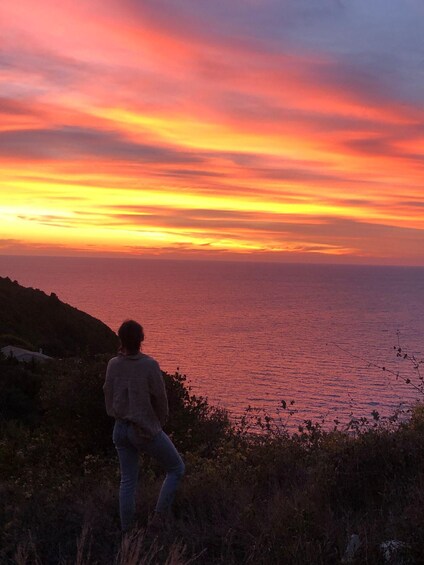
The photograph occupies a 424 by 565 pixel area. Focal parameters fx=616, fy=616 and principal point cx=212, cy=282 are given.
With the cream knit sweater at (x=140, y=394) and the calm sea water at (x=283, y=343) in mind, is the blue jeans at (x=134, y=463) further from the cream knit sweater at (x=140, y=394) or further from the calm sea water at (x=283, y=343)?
the calm sea water at (x=283, y=343)

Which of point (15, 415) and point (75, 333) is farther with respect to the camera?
point (75, 333)

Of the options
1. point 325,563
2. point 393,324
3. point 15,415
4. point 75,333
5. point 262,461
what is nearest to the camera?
point 325,563

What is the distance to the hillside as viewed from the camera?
Answer: 48.7m

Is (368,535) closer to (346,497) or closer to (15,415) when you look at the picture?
(346,497)

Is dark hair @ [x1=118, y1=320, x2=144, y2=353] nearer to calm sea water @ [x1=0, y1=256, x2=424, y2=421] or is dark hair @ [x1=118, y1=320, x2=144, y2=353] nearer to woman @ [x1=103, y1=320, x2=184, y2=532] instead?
woman @ [x1=103, y1=320, x2=184, y2=532]

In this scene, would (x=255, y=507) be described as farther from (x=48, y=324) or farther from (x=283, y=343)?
(x=283, y=343)

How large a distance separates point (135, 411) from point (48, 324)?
4833 centimetres

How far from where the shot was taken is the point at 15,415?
719 inches

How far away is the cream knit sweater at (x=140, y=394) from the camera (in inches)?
230

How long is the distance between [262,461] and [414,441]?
1.83 m

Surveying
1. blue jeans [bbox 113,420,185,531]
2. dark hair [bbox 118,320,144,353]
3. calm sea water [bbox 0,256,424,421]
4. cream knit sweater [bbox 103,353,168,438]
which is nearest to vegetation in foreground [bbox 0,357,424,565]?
blue jeans [bbox 113,420,185,531]

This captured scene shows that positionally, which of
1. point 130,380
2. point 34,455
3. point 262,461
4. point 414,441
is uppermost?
point 130,380

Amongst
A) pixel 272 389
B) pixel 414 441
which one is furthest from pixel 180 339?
pixel 414 441

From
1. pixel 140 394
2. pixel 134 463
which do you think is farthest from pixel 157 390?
pixel 134 463
